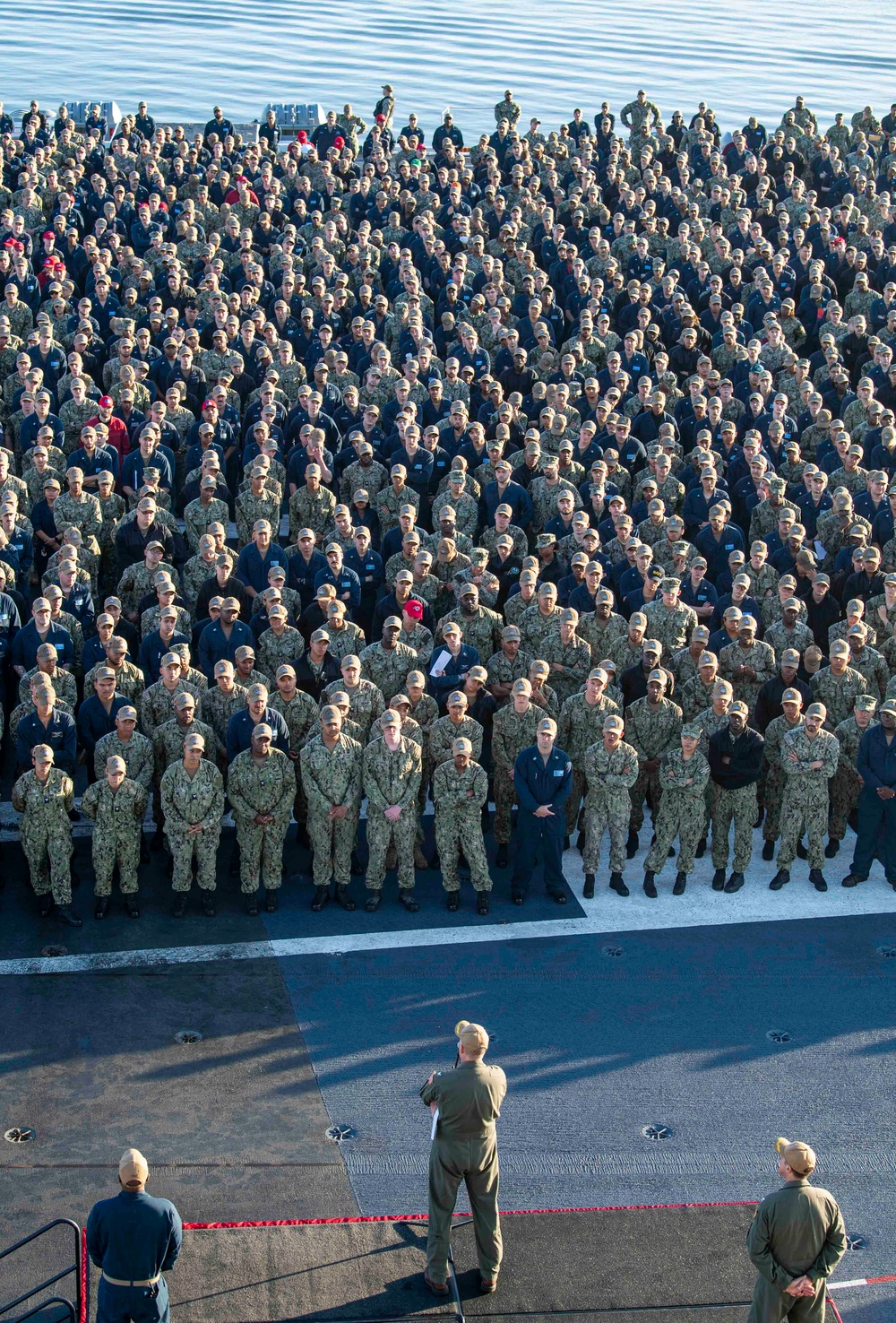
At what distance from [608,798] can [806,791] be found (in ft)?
5.01

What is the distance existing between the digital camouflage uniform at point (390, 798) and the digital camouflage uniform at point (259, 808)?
616 mm

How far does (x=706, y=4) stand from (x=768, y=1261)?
244 feet

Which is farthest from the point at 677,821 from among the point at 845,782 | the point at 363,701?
the point at 363,701

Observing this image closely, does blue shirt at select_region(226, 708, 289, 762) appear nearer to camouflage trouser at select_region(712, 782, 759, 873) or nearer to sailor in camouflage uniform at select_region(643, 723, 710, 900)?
sailor in camouflage uniform at select_region(643, 723, 710, 900)

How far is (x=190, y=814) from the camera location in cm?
1125

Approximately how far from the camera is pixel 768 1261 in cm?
720

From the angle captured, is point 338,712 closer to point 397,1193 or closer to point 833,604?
point 397,1193

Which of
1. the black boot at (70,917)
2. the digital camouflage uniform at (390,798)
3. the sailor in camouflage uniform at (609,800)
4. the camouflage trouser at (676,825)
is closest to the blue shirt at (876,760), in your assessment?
the camouflage trouser at (676,825)

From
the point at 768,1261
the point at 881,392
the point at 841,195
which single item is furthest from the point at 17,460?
the point at 841,195

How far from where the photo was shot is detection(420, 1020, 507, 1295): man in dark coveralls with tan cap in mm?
7711

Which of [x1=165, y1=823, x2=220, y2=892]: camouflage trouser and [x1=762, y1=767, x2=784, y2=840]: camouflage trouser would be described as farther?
[x1=762, y1=767, x2=784, y2=840]: camouflage trouser

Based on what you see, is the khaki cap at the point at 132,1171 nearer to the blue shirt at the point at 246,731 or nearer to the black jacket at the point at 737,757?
the blue shirt at the point at 246,731

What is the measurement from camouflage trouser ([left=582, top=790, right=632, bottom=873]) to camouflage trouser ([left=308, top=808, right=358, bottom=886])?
180 centimetres

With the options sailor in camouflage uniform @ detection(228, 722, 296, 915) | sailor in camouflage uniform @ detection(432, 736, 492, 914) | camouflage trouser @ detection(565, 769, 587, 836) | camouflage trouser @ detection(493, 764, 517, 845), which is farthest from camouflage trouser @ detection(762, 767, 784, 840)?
sailor in camouflage uniform @ detection(228, 722, 296, 915)
